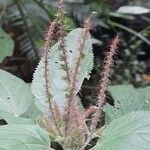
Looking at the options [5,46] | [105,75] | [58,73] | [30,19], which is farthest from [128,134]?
[30,19]

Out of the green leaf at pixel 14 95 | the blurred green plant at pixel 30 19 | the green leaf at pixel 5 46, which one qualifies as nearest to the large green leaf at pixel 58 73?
the green leaf at pixel 14 95

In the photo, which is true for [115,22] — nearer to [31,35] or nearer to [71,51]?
[31,35]

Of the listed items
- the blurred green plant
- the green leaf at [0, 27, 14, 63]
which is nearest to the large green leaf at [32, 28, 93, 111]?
the green leaf at [0, 27, 14, 63]

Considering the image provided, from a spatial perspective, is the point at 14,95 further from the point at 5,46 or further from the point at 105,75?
the point at 5,46

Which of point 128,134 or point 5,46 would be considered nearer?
point 128,134

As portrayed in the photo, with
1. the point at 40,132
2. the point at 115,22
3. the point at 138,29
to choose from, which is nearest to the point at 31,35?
the point at 115,22
